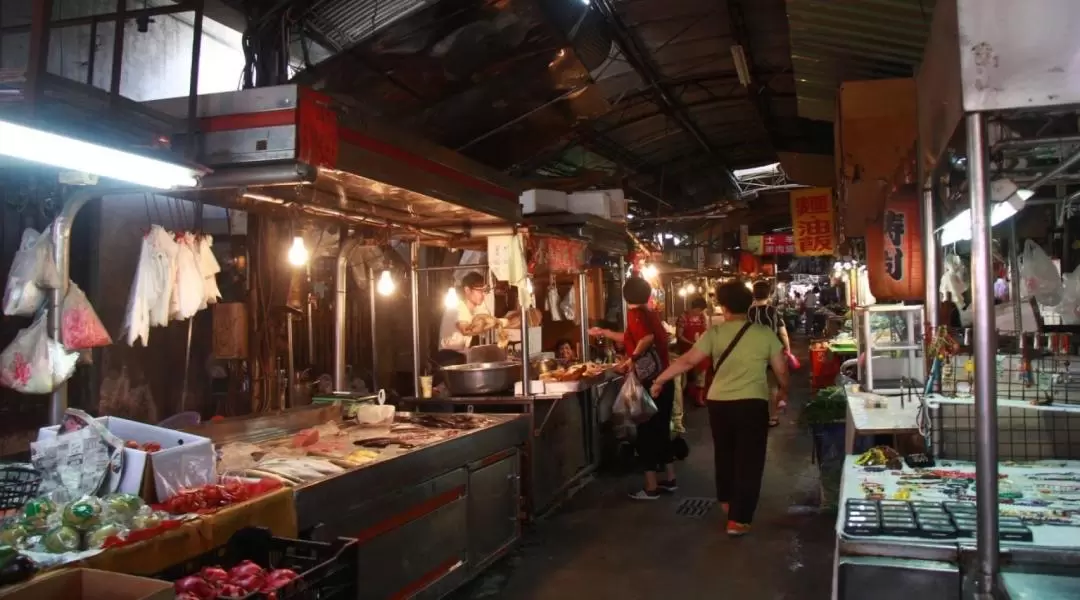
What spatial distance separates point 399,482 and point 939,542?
10.5 feet

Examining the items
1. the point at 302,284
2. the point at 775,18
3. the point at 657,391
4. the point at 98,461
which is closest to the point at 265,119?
the point at 98,461

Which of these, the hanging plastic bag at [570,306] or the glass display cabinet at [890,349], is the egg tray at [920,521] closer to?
the glass display cabinet at [890,349]

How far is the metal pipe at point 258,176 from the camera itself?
4086 mm

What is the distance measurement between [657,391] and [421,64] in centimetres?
→ 431

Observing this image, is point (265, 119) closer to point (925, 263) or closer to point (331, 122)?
point (331, 122)

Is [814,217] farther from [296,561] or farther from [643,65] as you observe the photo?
[296,561]

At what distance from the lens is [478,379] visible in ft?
24.9

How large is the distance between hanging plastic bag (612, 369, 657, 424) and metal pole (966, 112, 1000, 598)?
5470 millimetres

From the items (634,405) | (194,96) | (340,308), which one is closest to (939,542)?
(194,96)

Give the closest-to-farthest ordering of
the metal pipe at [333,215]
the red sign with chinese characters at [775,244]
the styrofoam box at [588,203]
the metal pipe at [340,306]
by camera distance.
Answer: the metal pipe at [333,215]
the metal pipe at [340,306]
the styrofoam box at [588,203]
the red sign with chinese characters at [775,244]

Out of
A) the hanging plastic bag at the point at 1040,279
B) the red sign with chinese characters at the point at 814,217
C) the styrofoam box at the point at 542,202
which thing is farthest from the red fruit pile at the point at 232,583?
the red sign with chinese characters at the point at 814,217

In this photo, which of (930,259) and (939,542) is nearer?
(939,542)

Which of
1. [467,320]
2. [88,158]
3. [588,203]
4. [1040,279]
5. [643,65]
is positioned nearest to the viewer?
[88,158]

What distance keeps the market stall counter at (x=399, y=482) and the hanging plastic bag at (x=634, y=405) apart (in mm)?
1530
